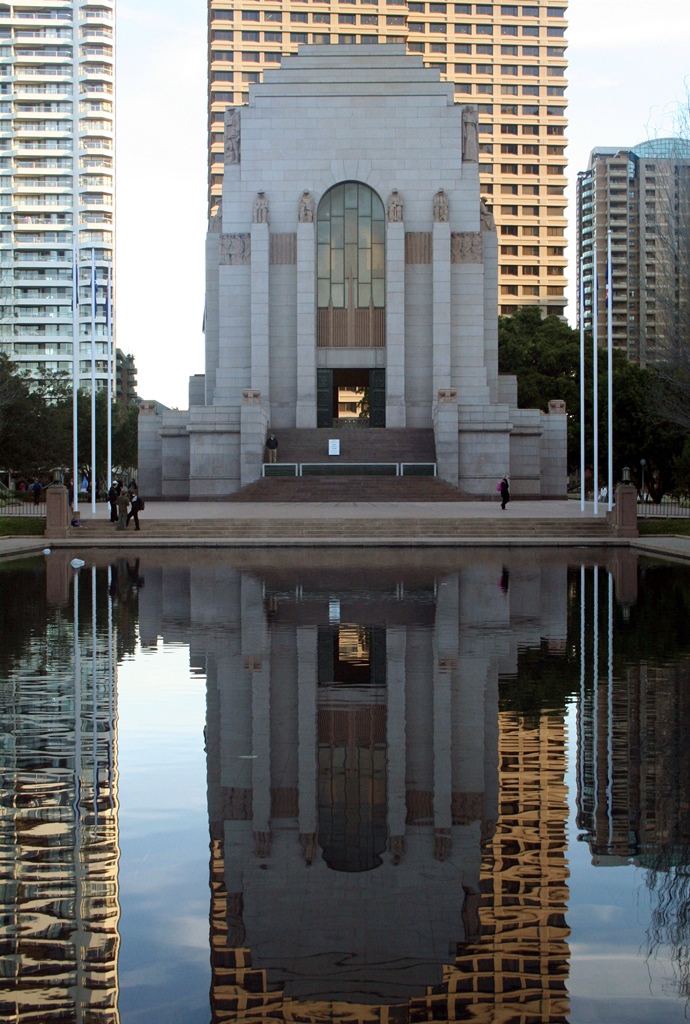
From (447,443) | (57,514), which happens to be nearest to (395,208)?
(447,443)

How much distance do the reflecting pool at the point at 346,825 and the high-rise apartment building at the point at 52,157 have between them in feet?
389

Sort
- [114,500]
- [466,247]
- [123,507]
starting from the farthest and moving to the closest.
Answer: [466,247] → [114,500] → [123,507]

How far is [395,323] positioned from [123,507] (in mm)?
27937

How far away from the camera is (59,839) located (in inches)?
287

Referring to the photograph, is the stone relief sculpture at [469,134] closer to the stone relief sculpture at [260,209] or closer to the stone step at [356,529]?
the stone relief sculpture at [260,209]

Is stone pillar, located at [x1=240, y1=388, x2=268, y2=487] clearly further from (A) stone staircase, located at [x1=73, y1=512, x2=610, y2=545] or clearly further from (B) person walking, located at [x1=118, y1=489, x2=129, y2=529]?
(B) person walking, located at [x1=118, y1=489, x2=129, y2=529]

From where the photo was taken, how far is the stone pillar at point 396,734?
768 centimetres

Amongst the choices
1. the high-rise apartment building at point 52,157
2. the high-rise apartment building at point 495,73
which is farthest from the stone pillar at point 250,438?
the high-rise apartment building at point 52,157

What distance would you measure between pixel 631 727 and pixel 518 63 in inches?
5137

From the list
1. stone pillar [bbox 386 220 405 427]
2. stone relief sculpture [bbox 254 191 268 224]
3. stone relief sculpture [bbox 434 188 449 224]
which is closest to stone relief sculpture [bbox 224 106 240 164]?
stone relief sculpture [bbox 254 191 268 224]

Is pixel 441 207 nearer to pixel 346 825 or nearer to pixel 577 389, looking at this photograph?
pixel 577 389

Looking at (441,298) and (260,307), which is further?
(260,307)

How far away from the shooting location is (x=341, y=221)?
207 ft

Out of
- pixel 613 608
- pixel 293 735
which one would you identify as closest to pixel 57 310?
pixel 613 608
